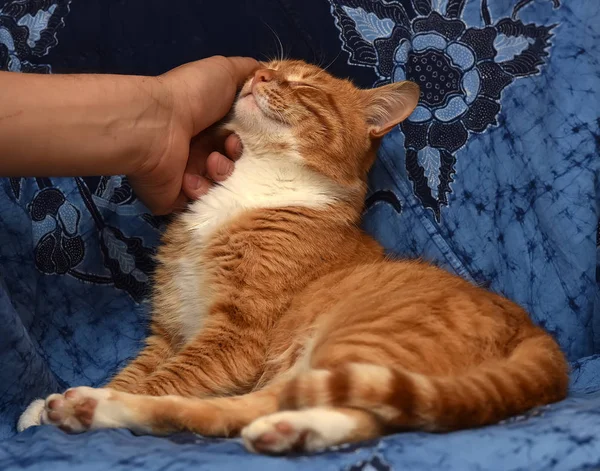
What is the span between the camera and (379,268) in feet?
6.21

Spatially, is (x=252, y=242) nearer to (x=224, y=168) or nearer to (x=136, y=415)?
(x=224, y=168)

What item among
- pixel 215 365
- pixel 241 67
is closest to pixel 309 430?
pixel 215 365

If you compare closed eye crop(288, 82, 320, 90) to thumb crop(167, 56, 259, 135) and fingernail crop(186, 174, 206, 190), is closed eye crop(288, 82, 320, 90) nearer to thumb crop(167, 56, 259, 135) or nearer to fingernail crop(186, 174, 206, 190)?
thumb crop(167, 56, 259, 135)

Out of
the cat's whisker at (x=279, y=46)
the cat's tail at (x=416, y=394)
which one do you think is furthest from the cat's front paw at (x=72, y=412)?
the cat's whisker at (x=279, y=46)

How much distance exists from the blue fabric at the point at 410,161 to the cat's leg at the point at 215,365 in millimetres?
434

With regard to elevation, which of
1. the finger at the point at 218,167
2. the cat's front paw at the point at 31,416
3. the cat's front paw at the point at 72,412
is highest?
the finger at the point at 218,167

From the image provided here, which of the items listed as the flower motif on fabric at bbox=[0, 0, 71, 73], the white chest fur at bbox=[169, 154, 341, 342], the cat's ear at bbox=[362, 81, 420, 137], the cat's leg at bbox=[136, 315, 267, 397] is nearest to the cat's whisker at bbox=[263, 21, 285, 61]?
the cat's ear at bbox=[362, 81, 420, 137]

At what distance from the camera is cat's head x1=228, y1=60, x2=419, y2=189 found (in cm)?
210

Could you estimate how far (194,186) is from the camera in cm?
214

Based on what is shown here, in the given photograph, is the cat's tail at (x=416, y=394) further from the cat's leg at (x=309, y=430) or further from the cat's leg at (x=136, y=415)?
the cat's leg at (x=136, y=415)

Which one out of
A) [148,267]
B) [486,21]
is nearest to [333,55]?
[486,21]

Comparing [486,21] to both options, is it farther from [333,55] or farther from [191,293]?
[191,293]

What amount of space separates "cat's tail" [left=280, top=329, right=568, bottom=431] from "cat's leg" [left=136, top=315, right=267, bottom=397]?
16.9 inches

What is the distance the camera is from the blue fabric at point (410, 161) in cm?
206
